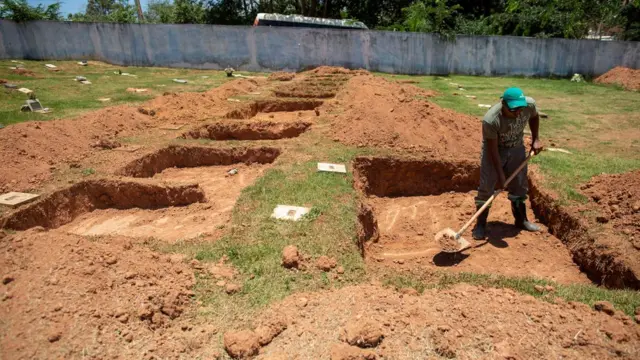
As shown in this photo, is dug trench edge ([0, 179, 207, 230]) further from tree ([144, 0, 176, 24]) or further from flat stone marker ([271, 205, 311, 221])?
tree ([144, 0, 176, 24])

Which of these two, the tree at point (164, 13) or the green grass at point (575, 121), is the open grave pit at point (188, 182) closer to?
the green grass at point (575, 121)

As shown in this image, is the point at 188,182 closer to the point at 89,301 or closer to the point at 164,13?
the point at 89,301

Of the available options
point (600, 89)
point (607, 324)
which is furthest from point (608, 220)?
point (600, 89)

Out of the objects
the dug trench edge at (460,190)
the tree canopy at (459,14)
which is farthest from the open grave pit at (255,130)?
the tree canopy at (459,14)

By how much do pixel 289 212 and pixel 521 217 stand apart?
124 inches

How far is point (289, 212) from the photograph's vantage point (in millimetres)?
4547

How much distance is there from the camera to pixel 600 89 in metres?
15.5

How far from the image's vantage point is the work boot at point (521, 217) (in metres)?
5.08

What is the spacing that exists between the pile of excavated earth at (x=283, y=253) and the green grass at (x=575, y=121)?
2.66ft

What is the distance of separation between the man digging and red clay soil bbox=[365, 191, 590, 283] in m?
0.25

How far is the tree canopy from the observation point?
1977cm

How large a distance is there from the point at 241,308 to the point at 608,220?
4277 millimetres

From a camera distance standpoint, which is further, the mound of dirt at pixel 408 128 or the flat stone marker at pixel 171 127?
the flat stone marker at pixel 171 127

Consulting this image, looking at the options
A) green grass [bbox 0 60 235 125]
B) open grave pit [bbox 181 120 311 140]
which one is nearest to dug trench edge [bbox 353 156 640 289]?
open grave pit [bbox 181 120 311 140]
